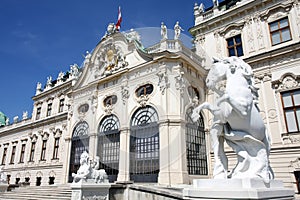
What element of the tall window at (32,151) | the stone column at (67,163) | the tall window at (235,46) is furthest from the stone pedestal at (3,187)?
the tall window at (235,46)

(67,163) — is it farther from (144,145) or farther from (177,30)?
(177,30)

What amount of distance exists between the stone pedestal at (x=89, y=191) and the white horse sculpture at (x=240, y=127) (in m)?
7.00

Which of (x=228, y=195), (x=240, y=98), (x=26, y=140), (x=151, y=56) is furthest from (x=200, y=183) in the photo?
(x=26, y=140)

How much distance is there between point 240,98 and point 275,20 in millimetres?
14732

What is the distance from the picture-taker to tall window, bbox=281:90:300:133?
549 inches

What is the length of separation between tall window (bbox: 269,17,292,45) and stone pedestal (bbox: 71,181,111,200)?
13.8 metres

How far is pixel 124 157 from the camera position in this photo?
15883mm

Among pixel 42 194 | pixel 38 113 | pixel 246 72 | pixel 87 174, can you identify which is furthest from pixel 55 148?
pixel 246 72

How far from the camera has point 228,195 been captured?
338cm

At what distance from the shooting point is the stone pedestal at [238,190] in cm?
329

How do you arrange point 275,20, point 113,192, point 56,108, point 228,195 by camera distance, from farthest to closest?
point 56,108, point 275,20, point 113,192, point 228,195

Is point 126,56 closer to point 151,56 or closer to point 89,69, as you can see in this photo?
point 151,56

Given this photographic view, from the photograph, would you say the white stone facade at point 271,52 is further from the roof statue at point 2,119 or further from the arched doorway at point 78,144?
the roof statue at point 2,119

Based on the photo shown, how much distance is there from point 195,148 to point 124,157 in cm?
462
